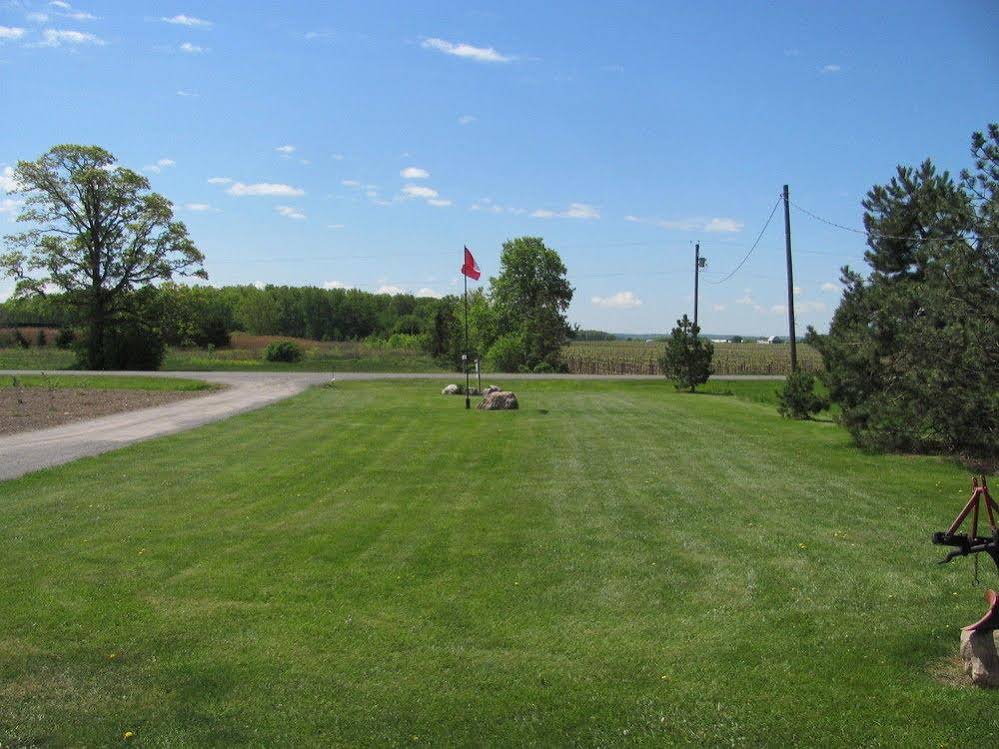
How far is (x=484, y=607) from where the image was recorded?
606 centimetres

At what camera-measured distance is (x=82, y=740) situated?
161 inches

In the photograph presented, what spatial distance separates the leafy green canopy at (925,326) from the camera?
10.8 m

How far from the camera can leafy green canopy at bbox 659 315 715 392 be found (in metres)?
33.9

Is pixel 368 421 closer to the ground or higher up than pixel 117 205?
closer to the ground

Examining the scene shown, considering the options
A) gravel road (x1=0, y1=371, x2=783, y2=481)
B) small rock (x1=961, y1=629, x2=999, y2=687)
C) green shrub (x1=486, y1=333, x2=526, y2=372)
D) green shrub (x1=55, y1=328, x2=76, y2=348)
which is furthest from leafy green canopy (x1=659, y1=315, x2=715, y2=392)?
green shrub (x1=55, y1=328, x2=76, y2=348)

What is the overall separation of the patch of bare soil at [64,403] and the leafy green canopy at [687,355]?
18888 millimetres

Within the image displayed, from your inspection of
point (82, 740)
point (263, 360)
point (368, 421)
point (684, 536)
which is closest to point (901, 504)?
point (684, 536)

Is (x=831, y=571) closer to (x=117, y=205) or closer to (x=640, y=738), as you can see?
(x=640, y=738)

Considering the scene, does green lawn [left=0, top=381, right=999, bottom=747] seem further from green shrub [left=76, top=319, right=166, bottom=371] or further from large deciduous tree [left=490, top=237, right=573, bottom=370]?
large deciduous tree [left=490, top=237, right=573, bottom=370]

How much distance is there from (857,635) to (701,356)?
29.4 m

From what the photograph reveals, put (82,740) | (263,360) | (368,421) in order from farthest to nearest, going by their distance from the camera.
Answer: (263,360) → (368,421) → (82,740)

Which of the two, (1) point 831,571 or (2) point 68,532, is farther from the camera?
(2) point 68,532

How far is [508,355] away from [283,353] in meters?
16.7

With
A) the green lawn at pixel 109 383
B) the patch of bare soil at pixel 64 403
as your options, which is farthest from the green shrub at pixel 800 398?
the green lawn at pixel 109 383
